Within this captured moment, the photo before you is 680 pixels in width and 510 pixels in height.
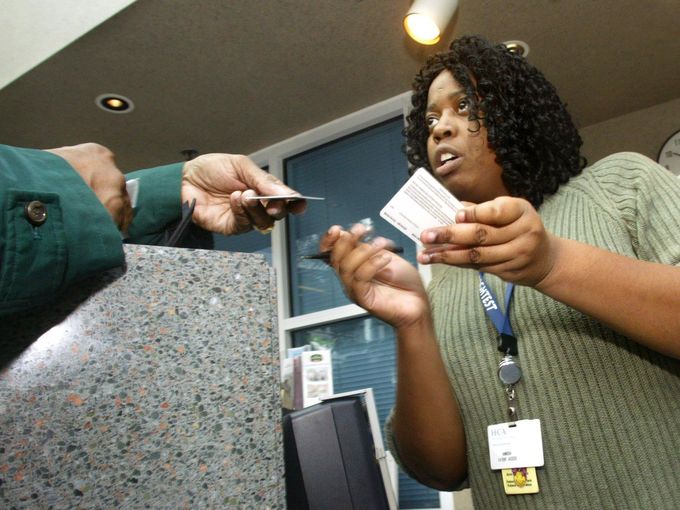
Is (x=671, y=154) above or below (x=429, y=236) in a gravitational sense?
above

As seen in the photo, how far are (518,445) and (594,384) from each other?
0.15 m

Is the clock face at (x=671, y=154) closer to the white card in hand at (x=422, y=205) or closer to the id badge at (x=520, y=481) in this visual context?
the id badge at (x=520, y=481)

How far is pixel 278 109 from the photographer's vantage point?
316 centimetres

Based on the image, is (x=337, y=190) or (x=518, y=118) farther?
(x=337, y=190)

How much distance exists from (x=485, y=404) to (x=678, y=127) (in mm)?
2643

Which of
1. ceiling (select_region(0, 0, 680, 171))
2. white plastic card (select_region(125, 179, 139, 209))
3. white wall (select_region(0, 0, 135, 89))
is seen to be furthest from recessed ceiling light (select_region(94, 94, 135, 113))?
white plastic card (select_region(125, 179, 139, 209))

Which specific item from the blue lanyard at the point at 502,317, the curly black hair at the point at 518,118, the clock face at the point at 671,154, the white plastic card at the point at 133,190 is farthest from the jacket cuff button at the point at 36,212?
the clock face at the point at 671,154

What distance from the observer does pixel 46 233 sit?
50 centimetres

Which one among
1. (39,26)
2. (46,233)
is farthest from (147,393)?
(39,26)

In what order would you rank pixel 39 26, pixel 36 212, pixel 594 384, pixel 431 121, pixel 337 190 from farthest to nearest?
1. pixel 337 190
2. pixel 39 26
3. pixel 431 121
4. pixel 594 384
5. pixel 36 212

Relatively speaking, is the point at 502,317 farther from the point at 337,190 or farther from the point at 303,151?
the point at 303,151

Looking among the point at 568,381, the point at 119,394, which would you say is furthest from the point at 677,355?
the point at 119,394

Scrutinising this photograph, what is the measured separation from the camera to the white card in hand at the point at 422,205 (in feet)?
2.52

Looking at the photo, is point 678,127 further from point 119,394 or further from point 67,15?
point 119,394
